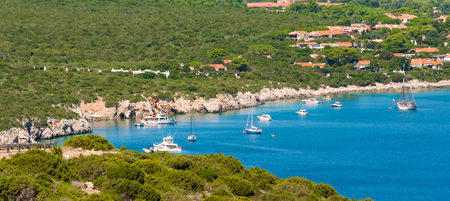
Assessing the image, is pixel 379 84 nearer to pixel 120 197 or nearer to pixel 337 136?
pixel 337 136

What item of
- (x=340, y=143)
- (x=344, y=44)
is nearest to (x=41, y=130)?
(x=340, y=143)

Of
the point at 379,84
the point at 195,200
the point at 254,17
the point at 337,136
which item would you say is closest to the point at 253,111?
the point at 337,136

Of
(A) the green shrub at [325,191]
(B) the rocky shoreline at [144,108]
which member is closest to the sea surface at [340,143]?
(B) the rocky shoreline at [144,108]

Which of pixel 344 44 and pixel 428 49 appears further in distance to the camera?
pixel 428 49

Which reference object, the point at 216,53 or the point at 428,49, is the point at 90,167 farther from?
the point at 428,49

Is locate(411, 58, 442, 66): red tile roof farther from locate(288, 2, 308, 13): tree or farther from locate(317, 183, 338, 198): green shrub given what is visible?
locate(317, 183, 338, 198): green shrub

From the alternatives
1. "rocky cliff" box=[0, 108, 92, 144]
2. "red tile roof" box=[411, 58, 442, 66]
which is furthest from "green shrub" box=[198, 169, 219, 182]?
"red tile roof" box=[411, 58, 442, 66]

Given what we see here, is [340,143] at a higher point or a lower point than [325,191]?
lower
